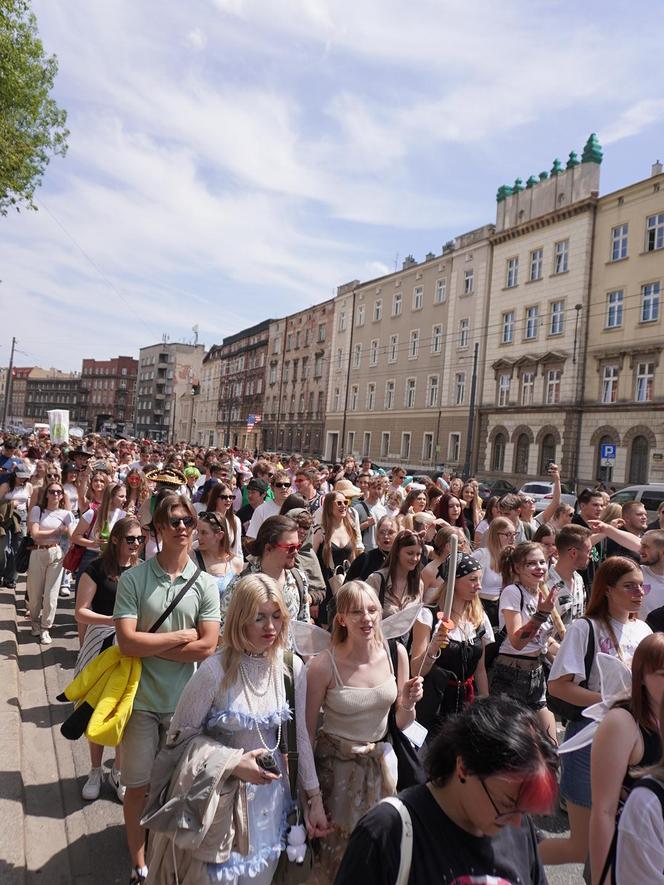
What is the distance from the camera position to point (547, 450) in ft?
110

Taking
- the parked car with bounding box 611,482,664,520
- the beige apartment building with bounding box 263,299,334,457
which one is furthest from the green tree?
the beige apartment building with bounding box 263,299,334,457

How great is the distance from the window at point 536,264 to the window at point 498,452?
859cm

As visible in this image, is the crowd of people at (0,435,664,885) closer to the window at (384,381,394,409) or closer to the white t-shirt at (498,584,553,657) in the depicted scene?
the white t-shirt at (498,584,553,657)

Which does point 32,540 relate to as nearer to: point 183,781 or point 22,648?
point 22,648

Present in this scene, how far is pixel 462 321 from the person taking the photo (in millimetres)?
40125

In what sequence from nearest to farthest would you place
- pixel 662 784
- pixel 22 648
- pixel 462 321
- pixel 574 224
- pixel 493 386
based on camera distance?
pixel 662 784, pixel 22 648, pixel 574 224, pixel 493 386, pixel 462 321

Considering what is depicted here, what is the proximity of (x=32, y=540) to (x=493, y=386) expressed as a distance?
3282cm

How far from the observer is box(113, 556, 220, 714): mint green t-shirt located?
130 inches

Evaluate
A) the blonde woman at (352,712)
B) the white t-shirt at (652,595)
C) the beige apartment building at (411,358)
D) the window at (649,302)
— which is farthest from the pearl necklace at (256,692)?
the beige apartment building at (411,358)

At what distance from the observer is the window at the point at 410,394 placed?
44188mm

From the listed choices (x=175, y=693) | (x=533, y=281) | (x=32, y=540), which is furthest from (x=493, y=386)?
(x=175, y=693)

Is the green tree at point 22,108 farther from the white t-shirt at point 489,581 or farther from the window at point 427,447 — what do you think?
the window at point 427,447

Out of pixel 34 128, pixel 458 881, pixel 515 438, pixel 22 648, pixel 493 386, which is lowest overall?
pixel 22 648

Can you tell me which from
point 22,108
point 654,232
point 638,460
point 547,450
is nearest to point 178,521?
point 22,108
